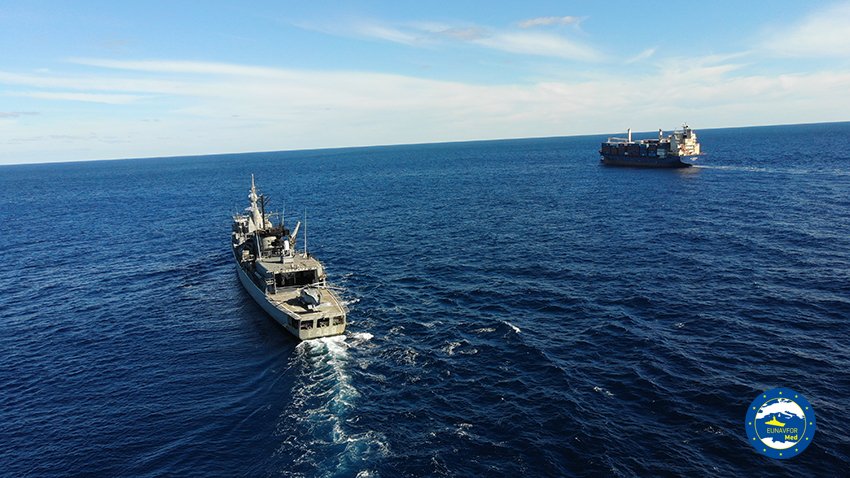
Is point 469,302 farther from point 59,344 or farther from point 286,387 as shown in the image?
point 59,344

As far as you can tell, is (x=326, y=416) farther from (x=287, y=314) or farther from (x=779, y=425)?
Result: (x=779, y=425)

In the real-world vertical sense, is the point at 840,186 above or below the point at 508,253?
above

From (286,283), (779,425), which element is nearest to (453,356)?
(779,425)

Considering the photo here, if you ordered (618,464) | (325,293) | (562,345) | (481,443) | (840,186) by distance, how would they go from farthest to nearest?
1. (840,186)
2. (325,293)
3. (562,345)
4. (481,443)
5. (618,464)

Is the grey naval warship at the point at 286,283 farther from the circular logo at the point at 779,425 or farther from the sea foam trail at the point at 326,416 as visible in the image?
the circular logo at the point at 779,425

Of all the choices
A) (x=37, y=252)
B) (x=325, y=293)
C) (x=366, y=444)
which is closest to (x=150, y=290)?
(x=325, y=293)

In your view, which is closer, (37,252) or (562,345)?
(562,345)

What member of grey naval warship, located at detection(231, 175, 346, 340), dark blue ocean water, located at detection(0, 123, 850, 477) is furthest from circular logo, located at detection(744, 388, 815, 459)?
grey naval warship, located at detection(231, 175, 346, 340)

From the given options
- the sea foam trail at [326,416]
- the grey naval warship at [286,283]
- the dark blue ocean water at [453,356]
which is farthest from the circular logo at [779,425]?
the grey naval warship at [286,283]
